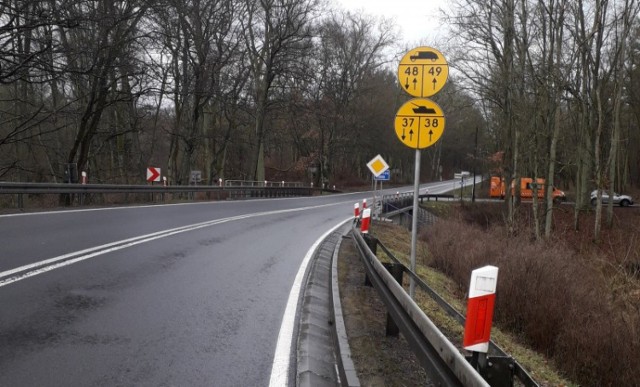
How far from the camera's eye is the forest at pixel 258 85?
1580 centimetres

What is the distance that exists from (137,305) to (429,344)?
11.8 feet

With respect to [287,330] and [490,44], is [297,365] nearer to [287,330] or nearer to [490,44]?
[287,330]

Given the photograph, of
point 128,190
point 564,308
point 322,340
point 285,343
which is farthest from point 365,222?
point 128,190

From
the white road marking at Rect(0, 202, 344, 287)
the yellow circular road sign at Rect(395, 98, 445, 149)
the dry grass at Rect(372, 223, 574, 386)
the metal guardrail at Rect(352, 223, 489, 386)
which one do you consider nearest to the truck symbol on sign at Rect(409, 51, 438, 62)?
the yellow circular road sign at Rect(395, 98, 445, 149)

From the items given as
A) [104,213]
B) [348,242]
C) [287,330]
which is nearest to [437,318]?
[287,330]

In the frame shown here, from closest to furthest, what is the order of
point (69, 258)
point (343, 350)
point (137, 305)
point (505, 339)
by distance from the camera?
point (343, 350), point (137, 305), point (69, 258), point (505, 339)

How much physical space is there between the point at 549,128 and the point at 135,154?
2635 cm

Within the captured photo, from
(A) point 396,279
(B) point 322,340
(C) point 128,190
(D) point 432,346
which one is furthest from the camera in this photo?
(C) point 128,190

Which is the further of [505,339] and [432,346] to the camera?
[505,339]

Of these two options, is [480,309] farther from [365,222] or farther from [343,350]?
[365,222]

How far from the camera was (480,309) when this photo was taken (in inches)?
126

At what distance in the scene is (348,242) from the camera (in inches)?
527

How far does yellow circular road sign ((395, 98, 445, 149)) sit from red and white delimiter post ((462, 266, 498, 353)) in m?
3.58

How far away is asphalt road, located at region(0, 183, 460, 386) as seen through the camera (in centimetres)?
393
